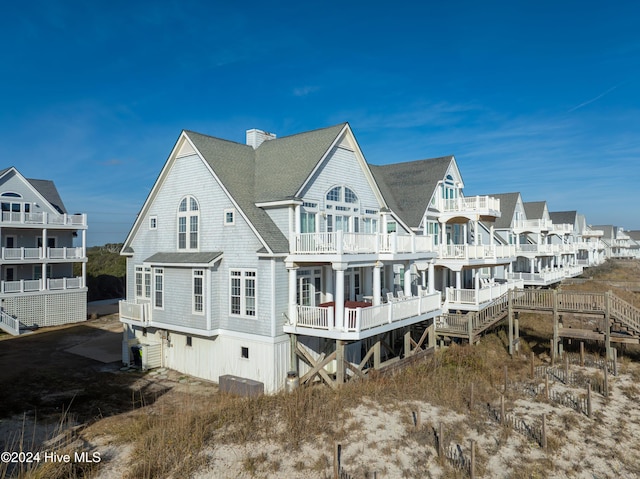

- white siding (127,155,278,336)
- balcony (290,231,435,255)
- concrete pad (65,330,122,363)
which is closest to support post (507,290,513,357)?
balcony (290,231,435,255)

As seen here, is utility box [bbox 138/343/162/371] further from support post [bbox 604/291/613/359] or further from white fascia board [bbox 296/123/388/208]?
support post [bbox 604/291/613/359]

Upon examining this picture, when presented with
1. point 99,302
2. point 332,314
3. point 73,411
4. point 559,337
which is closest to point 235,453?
point 332,314

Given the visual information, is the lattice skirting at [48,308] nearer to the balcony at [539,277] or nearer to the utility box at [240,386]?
the utility box at [240,386]

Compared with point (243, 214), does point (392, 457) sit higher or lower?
lower

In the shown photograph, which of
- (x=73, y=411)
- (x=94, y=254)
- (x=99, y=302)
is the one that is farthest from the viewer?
(x=94, y=254)

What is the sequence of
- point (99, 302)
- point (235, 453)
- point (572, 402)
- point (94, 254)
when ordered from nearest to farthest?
point (235, 453) < point (572, 402) < point (99, 302) < point (94, 254)

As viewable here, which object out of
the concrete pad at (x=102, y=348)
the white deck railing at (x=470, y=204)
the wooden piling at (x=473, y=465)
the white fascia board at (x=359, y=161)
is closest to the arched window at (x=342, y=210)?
the white fascia board at (x=359, y=161)

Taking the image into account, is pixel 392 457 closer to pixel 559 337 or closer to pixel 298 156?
pixel 298 156

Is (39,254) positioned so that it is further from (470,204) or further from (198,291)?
(470,204)
